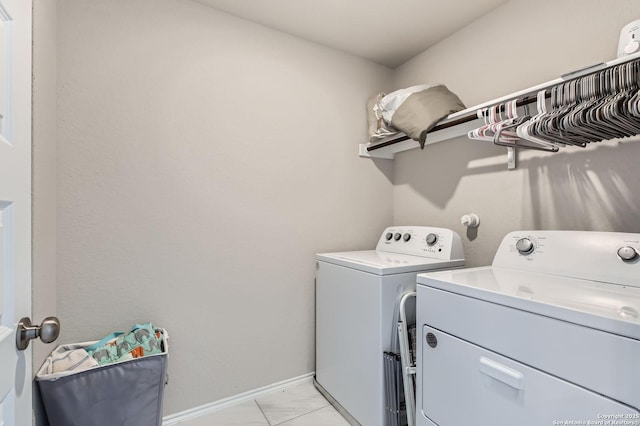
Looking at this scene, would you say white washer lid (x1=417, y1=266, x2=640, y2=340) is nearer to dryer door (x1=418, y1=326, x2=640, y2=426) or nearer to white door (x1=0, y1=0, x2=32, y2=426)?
dryer door (x1=418, y1=326, x2=640, y2=426)

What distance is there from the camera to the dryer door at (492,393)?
75 centimetres

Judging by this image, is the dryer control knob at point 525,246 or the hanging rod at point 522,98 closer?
the hanging rod at point 522,98

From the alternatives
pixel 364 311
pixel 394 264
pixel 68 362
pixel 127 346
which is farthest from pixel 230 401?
pixel 394 264

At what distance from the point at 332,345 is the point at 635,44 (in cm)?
192

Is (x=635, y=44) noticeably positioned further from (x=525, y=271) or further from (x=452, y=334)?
(x=452, y=334)

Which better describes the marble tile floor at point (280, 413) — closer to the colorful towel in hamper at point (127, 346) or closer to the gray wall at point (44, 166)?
the colorful towel in hamper at point (127, 346)

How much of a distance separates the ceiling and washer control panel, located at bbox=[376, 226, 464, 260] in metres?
1.30

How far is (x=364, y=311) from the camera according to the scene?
151 centimetres

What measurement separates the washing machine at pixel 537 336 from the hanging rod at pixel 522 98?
0.61 m

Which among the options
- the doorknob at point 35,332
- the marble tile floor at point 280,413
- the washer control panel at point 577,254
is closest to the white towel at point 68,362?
the doorknob at point 35,332

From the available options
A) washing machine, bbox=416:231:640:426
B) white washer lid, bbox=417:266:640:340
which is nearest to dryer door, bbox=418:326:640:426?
washing machine, bbox=416:231:640:426

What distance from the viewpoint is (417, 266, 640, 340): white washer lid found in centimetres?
72

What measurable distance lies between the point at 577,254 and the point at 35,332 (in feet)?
5.85

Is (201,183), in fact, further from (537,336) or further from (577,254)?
(577,254)
